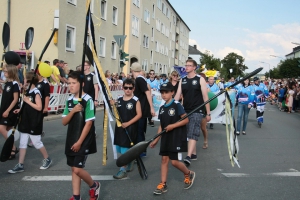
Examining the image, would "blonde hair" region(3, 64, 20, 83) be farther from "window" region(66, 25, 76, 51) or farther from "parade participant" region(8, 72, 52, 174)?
"window" region(66, 25, 76, 51)

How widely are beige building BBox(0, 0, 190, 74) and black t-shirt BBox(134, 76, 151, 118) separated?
4.54ft

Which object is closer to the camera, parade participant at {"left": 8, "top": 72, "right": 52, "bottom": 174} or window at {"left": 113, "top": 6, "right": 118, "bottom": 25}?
parade participant at {"left": 8, "top": 72, "right": 52, "bottom": 174}

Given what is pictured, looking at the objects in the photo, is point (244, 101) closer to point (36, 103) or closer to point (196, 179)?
point (196, 179)

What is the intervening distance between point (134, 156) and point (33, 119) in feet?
7.00

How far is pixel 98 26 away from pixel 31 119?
2.30m

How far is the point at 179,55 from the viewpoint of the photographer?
72062 millimetres

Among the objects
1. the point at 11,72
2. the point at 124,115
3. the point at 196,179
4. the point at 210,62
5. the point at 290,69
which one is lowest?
the point at 196,179

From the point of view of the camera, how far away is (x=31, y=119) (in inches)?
236

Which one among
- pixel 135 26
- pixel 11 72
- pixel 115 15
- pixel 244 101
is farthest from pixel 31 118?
pixel 135 26

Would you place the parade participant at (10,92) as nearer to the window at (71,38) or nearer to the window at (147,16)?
the window at (71,38)

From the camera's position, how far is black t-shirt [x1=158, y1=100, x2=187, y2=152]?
5.00 m

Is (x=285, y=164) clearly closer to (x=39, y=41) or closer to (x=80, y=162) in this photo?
(x=80, y=162)

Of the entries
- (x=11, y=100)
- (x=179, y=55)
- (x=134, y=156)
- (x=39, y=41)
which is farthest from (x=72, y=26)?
(x=179, y=55)

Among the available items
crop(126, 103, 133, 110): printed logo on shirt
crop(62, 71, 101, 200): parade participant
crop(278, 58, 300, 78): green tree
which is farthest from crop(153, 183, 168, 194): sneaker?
crop(278, 58, 300, 78): green tree
